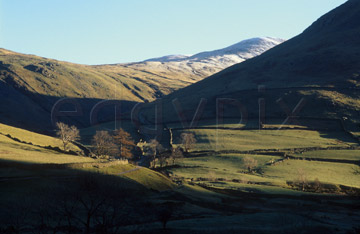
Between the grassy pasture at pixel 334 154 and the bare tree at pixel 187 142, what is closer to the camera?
the grassy pasture at pixel 334 154

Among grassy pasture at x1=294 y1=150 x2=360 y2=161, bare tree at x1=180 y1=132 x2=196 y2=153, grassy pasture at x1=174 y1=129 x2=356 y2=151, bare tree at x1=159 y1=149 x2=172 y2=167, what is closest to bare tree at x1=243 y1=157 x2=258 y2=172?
grassy pasture at x1=294 y1=150 x2=360 y2=161

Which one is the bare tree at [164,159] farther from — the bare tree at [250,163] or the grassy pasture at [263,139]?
the bare tree at [250,163]

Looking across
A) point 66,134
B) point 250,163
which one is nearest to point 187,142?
point 250,163

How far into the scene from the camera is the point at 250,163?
4151 inches

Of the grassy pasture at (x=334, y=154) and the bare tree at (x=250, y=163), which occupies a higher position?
the grassy pasture at (x=334, y=154)

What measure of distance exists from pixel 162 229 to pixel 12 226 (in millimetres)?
15556

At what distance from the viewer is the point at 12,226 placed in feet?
115

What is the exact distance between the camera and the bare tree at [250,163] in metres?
105

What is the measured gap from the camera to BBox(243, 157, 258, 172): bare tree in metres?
105

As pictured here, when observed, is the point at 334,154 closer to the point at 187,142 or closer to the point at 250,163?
the point at 250,163

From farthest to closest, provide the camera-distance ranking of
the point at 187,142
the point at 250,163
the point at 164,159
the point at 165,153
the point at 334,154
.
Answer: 1. the point at 187,142
2. the point at 165,153
3. the point at 334,154
4. the point at 164,159
5. the point at 250,163

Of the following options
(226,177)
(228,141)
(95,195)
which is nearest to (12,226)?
(95,195)

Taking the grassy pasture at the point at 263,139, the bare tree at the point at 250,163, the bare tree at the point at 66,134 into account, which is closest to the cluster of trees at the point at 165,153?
the grassy pasture at the point at 263,139

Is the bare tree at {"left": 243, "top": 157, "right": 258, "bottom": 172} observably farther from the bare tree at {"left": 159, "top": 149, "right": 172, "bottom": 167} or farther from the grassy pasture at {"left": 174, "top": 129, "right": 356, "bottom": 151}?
the bare tree at {"left": 159, "top": 149, "right": 172, "bottom": 167}
